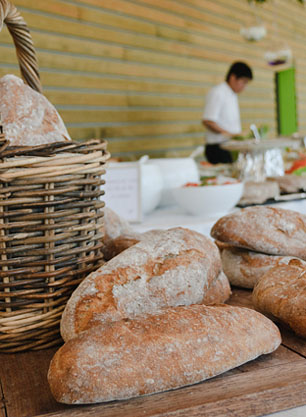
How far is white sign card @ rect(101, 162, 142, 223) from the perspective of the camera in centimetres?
187

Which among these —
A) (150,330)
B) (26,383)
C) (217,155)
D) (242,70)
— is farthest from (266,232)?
(242,70)

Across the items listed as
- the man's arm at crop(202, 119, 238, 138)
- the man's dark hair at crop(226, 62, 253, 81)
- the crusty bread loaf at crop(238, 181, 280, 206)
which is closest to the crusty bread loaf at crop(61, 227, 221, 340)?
the crusty bread loaf at crop(238, 181, 280, 206)

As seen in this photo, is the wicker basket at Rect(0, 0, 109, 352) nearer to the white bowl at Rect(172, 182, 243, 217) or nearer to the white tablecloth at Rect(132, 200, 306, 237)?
the white tablecloth at Rect(132, 200, 306, 237)

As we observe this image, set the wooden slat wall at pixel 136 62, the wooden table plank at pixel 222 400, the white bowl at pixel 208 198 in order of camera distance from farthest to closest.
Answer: the wooden slat wall at pixel 136 62 → the white bowl at pixel 208 198 → the wooden table plank at pixel 222 400

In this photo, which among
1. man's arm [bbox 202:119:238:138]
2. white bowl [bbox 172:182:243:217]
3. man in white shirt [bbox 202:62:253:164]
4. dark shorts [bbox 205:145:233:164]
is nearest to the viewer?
white bowl [bbox 172:182:243:217]

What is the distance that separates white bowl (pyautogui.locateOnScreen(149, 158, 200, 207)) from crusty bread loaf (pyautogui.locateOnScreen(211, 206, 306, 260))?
0.99 meters

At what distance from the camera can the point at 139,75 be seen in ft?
18.2

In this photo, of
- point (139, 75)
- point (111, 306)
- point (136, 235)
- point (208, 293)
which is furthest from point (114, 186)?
point (139, 75)

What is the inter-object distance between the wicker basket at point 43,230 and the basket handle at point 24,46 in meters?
0.03

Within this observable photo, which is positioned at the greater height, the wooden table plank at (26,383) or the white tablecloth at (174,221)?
the white tablecloth at (174,221)

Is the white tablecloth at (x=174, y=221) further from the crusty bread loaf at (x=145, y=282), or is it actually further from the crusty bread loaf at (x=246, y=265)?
the crusty bread loaf at (x=145, y=282)

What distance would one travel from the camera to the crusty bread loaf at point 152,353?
67 cm

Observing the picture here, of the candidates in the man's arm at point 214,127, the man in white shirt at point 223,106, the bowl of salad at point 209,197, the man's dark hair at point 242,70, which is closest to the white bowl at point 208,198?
the bowl of salad at point 209,197

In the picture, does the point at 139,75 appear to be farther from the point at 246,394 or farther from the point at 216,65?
the point at 246,394
